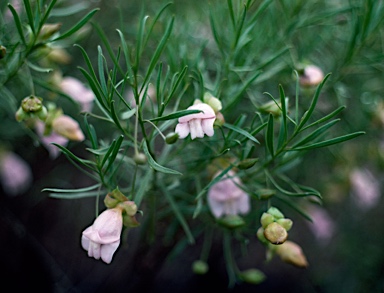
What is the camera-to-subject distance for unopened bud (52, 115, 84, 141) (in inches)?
26.6

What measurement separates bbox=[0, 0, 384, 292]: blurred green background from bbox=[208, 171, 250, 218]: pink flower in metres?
0.16

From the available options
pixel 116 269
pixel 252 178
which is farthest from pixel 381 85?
pixel 116 269

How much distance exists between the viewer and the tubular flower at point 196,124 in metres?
0.54

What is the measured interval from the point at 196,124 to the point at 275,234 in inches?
6.9

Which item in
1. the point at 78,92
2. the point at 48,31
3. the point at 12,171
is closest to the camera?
the point at 48,31

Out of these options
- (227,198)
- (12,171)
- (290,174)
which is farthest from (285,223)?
(12,171)

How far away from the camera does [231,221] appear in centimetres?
70

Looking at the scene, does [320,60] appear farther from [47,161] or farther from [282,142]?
[47,161]

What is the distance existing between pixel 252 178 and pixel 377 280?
2.13ft

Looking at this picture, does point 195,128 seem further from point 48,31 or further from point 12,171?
point 12,171

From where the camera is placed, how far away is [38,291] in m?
1.07

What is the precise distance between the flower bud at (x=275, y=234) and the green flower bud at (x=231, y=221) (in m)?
0.11

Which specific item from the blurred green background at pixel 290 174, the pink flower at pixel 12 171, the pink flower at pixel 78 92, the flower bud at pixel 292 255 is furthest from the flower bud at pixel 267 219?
the pink flower at pixel 12 171

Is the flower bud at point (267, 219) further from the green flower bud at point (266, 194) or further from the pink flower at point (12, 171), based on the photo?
the pink flower at point (12, 171)
